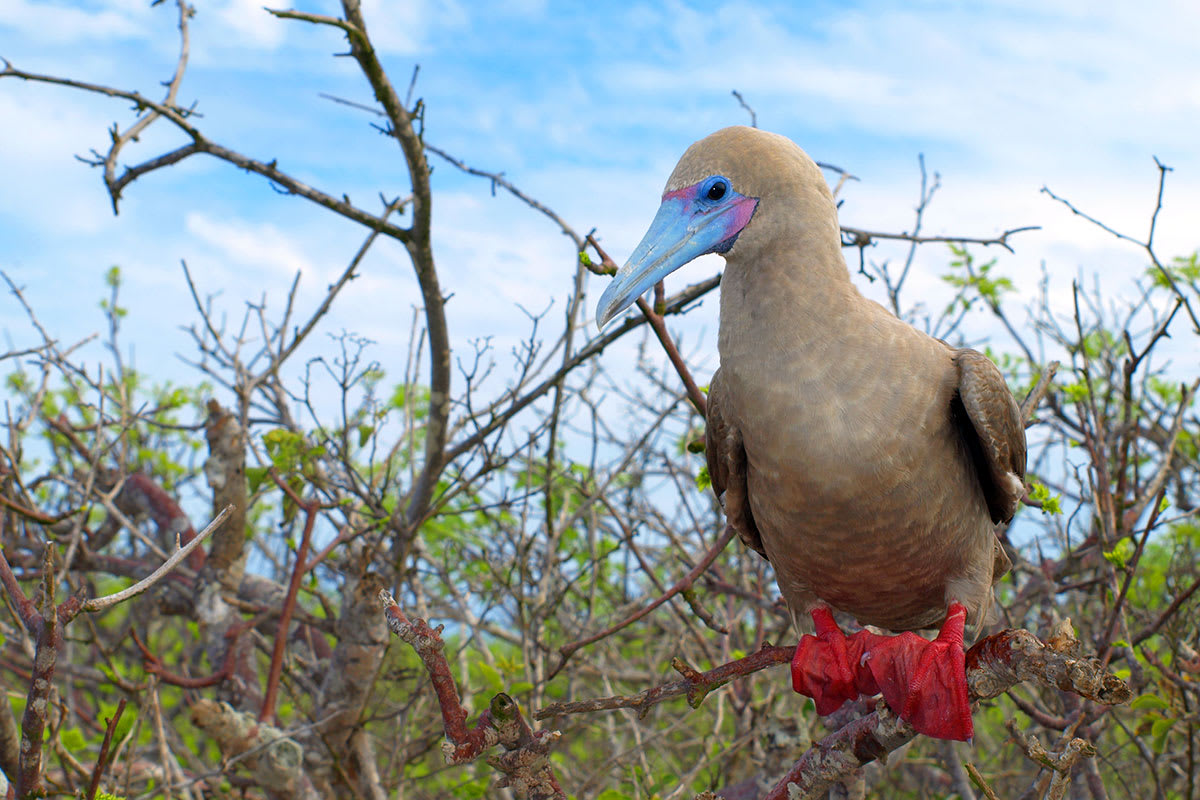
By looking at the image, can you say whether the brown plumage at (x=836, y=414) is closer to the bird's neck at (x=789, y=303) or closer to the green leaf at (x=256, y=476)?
the bird's neck at (x=789, y=303)

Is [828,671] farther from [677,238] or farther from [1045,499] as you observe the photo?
[677,238]

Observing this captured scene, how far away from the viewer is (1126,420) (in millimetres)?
3086

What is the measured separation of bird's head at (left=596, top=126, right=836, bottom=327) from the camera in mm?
2373

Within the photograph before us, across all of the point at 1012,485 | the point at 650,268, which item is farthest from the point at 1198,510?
the point at 650,268

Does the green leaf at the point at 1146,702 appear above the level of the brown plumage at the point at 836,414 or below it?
below

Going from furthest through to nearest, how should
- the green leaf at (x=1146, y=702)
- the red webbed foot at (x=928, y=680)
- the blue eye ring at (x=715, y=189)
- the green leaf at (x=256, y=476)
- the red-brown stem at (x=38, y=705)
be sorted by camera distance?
the green leaf at (x=256, y=476) → the green leaf at (x=1146, y=702) → the blue eye ring at (x=715, y=189) → the red webbed foot at (x=928, y=680) → the red-brown stem at (x=38, y=705)

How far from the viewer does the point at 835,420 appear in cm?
226

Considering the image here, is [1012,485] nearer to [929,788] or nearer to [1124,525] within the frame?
[1124,525]

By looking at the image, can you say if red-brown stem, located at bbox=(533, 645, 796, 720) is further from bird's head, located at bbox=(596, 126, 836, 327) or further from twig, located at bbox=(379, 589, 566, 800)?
bird's head, located at bbox=(596, 126, 836, 327)

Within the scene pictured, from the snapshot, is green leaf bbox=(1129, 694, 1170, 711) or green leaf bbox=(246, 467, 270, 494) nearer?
green leaf bbox=(1129, 694, 1170, 711)

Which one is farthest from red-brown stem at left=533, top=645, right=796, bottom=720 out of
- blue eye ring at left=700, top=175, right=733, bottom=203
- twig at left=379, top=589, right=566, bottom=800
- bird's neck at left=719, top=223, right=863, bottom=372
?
blue eye ring at left=700, top=175, right=733, bottom=203

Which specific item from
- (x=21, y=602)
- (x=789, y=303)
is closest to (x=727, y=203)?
(x=789, y=303)

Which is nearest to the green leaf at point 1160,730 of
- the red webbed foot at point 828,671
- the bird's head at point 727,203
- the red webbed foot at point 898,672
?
the red webbed foot at point 898,672

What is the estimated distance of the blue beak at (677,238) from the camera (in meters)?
2.33
